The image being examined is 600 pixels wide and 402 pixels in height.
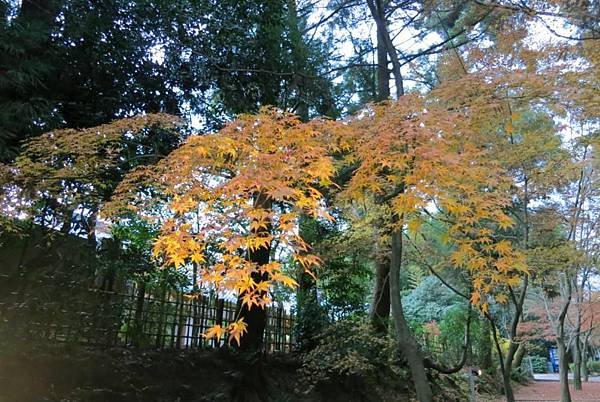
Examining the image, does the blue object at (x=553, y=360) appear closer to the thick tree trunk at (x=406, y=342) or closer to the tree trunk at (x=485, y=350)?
the tree trunk at (x=485, y=350)

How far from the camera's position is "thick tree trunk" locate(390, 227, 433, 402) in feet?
15.8

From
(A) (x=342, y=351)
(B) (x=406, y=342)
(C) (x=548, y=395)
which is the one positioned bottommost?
(C) (x=548, y=395)

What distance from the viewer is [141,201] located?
5055 mm

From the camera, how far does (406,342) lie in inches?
198

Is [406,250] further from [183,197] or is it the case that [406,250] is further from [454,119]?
[183,197]

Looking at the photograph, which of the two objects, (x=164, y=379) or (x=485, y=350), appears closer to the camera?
(x=164, y=379)

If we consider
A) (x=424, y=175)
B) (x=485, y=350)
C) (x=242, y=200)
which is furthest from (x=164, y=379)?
(x=485, y=350)

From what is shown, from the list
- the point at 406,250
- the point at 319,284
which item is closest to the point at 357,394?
the point at 319,284

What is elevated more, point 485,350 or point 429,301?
point 429,301

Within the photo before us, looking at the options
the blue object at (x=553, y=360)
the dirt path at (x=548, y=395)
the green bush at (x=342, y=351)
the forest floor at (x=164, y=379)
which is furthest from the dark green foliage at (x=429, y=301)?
the blue object at (x=553, y=360)

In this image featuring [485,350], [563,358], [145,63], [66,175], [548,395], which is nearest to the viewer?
[66,175]

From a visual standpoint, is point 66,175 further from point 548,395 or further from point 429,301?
point 429,301

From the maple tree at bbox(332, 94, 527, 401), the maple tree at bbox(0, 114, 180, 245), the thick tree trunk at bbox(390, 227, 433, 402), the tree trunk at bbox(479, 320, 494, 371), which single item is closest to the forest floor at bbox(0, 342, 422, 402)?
the maple tree at bbox(0, 114, 180, 245)

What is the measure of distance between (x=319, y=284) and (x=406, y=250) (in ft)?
6.69
